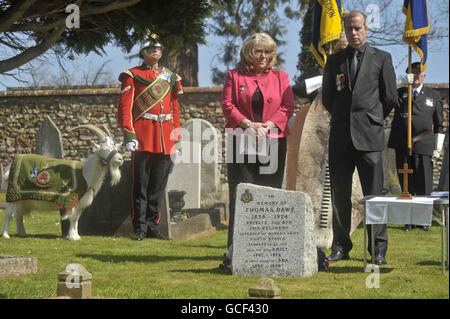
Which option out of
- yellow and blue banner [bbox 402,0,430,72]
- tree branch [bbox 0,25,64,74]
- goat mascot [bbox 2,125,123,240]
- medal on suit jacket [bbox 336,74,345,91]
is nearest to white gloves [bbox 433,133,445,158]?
yellow and blue banner [bbox 402,0,430,72]

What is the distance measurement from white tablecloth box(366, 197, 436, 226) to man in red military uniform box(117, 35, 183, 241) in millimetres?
3685

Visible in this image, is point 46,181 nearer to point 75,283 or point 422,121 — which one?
point 75,283

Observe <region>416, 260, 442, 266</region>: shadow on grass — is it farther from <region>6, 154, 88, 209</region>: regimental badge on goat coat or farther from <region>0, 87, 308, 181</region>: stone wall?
<region>0, 87, 308, 181</region>: stone wall

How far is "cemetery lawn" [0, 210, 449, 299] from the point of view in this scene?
420cm

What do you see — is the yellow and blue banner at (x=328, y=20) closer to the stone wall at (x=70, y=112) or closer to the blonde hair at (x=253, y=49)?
the blonde hair at (x=253, y=49)

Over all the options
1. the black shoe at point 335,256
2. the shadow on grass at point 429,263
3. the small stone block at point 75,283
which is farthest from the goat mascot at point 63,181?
the small stone block at point 75,283

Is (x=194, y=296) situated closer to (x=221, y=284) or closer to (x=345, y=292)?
(x=221, y=284)

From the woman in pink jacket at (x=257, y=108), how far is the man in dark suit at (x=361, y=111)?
0.45 metres

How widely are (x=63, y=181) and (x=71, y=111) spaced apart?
920cm

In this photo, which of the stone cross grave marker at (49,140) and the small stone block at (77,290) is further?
the stone cross grave marker at (49,140)

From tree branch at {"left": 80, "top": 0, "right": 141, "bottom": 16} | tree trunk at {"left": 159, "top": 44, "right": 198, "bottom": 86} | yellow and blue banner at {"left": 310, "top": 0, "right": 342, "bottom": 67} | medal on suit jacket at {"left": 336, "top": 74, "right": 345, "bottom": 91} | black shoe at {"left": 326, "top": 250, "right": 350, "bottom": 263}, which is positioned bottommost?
black shoe at {"left": 326, "top": 250, "right": 350, "bottom": 263}

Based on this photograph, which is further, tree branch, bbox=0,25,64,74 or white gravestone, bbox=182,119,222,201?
white gravestone, bbox=182,119,222,201

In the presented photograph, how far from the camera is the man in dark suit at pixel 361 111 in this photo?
5340 mm
